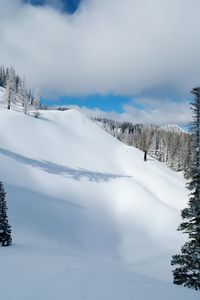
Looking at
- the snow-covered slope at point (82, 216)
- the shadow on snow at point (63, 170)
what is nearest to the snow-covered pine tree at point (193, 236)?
the snow-covered slope at point (82, 216)

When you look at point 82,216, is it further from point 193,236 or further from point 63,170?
point 193,236

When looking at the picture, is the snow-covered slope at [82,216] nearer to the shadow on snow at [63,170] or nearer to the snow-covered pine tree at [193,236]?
the shadow on snow at [63,170]

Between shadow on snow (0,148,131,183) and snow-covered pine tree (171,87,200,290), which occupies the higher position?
shadow on snow (0,148,131,183)

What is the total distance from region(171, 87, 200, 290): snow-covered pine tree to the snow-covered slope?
3.79 meters

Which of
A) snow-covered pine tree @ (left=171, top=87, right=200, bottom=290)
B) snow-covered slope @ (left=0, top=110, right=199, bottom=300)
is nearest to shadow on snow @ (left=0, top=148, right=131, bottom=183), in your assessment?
snow-covered slope @ (left=0, top=110, right=199, bottom=300)

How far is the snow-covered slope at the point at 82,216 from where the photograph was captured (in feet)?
36.4

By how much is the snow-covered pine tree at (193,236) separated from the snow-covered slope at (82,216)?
379 centimetres

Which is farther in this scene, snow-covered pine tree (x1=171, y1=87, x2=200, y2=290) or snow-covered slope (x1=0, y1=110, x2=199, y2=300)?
snow-covered pine tree (x1=171, y1=87, x2=200, y2=290)

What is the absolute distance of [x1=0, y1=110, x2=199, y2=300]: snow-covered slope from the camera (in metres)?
11.1

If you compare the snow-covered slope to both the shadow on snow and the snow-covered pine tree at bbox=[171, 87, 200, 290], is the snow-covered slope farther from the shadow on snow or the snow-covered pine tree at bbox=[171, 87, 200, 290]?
the snow-covered pine tree at bbox=[171, 87, 200, 290]

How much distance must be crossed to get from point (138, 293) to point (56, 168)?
140 ft

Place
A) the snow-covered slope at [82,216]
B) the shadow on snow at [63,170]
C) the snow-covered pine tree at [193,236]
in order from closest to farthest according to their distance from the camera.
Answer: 1. the snow-covered slope at [82,216]
2. the snow-covered pine tree at [193,236]
3. the shadow on snow at [63,170]

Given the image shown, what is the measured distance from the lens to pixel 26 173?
43.9 m

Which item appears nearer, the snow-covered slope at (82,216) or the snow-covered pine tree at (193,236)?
the snow-covered slope at (82,216)
